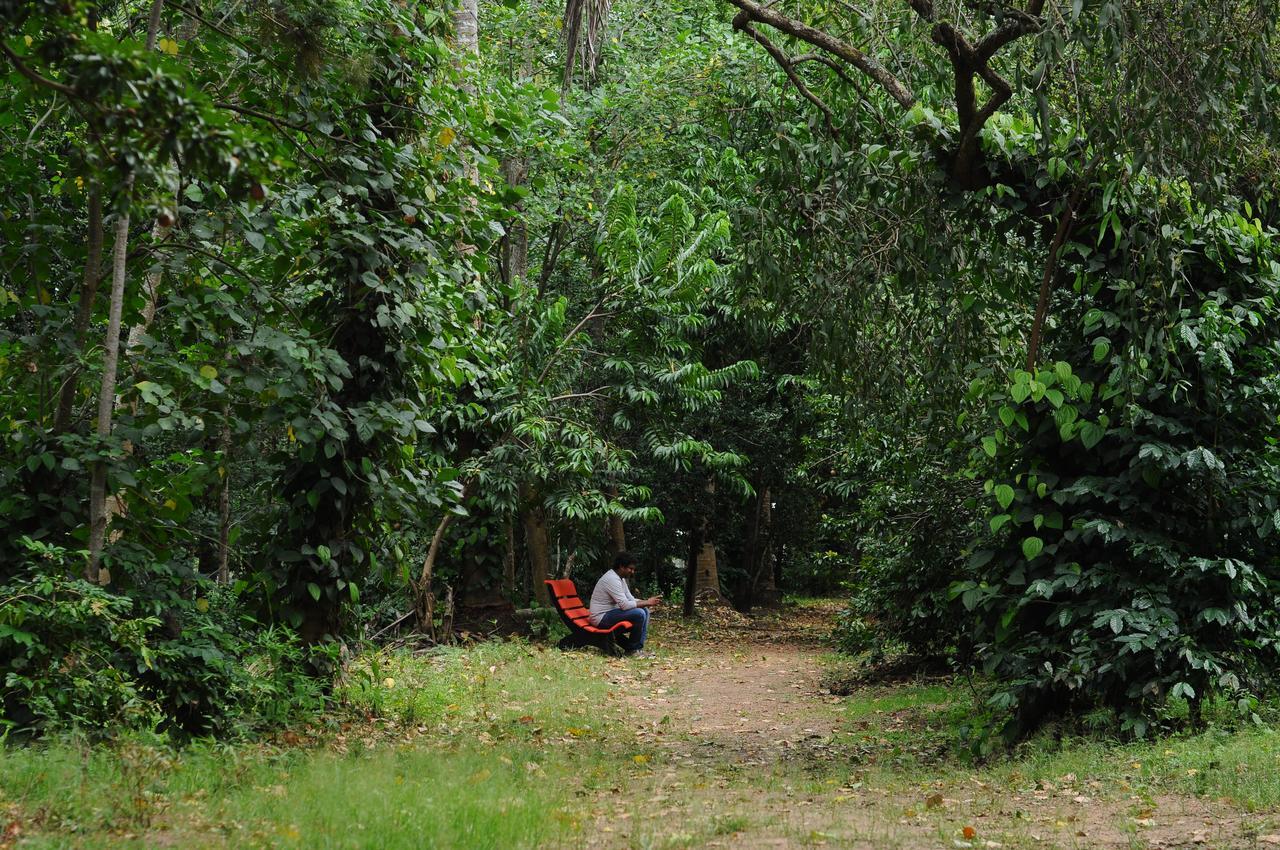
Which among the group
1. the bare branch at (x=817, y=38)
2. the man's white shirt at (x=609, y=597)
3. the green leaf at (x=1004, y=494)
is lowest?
the man's white shirt at (x=609, y=597)

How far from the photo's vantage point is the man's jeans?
A: 1433 cm

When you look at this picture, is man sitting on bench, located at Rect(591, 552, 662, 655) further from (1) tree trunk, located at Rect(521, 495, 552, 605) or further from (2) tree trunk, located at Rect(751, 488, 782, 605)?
(2) tree trunk, located at Rect(751, 488, 782, 605)

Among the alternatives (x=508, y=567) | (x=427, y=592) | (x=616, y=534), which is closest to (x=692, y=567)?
(x=616, y=534)

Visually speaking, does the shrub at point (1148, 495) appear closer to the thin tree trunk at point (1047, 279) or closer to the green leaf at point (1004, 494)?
the green leaf at point (1004, 494)

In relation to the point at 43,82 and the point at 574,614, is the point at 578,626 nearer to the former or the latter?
the point at 574,614

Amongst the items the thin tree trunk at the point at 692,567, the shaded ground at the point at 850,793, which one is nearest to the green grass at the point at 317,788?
the shaded ground at the point at 850,793

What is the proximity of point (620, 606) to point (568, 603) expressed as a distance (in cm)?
69

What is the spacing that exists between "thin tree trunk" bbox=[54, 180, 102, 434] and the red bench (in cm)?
851

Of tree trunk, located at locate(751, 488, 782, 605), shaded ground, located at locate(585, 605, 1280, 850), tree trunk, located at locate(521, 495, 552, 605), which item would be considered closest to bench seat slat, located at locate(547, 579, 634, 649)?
tree trunk, located at locate(521, 495, 552, 605)

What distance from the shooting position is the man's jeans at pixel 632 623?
47.0ft

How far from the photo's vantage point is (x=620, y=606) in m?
14.5

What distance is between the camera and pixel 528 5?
18.2 meters

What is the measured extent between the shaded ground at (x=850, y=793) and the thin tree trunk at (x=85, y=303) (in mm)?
3735

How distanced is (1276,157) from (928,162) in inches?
88.4
